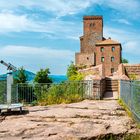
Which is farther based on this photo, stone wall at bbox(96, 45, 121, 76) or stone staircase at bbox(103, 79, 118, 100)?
stone wall at bbox(96, 45, 121, 76)

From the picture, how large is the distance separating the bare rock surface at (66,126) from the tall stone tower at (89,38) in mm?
75161

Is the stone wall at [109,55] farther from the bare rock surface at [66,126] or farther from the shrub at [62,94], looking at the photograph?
the bare rock surface at [66,126]

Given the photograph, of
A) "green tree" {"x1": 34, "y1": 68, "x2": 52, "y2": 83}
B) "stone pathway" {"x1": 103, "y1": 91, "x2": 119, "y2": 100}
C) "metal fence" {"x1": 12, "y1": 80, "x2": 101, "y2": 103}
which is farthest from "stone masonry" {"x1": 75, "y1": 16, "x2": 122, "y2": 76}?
"metal fence" {"x1": 12, "y1": 80, "x2": 101, "y2": 103}

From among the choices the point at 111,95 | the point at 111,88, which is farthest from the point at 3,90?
the point at 111,88

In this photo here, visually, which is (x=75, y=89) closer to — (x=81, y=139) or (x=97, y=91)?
(x=97, y=91)

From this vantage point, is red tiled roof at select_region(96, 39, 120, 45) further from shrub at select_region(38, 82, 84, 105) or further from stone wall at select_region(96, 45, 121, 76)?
shrub at select_region(38, 82, 84, 105)

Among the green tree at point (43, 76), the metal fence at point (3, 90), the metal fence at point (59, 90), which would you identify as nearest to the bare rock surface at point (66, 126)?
the metal fence at point (3, 90)

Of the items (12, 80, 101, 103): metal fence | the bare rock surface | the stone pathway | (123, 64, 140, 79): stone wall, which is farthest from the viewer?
(123, 64, 140, 79): stone wall

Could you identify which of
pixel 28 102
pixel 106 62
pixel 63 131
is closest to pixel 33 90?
pixel 28 102

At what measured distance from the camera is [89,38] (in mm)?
91688

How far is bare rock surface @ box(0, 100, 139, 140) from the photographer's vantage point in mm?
9250

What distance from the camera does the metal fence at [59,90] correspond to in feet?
71.9

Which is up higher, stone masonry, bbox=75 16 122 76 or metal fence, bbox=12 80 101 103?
stone masonry, bbox=75 16 122 76

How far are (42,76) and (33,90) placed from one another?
1810 inches
